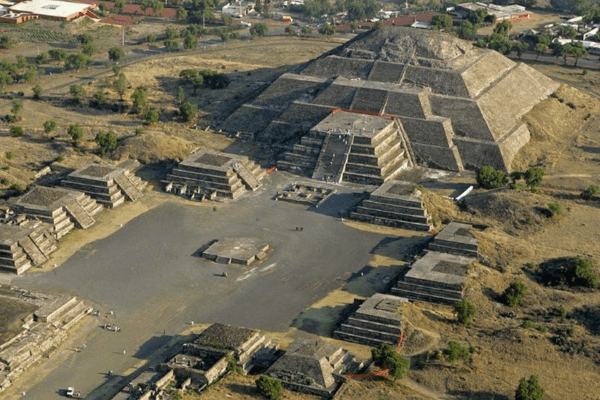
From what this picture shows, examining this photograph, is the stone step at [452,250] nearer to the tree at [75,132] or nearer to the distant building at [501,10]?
the tree at [75,132]

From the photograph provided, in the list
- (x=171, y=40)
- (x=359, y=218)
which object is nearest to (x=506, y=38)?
(x=171, y=40)

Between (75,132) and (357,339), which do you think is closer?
(357,339)

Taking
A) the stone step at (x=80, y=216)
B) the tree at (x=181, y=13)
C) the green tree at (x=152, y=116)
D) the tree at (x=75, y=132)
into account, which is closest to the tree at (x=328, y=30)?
the tree at (x=181, y=13)

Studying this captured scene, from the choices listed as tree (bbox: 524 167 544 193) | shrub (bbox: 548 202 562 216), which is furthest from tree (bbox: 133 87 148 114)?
shrub (bbox: 548 202 562 216)

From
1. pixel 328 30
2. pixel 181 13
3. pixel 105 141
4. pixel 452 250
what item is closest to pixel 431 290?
pixel 452 250

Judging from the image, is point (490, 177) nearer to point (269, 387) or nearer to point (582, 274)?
point (582, 274)

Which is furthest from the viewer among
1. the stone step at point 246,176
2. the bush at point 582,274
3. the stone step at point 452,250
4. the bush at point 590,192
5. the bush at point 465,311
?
the stone step at point 246,176

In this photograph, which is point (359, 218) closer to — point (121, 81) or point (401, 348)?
point (401, 348)
